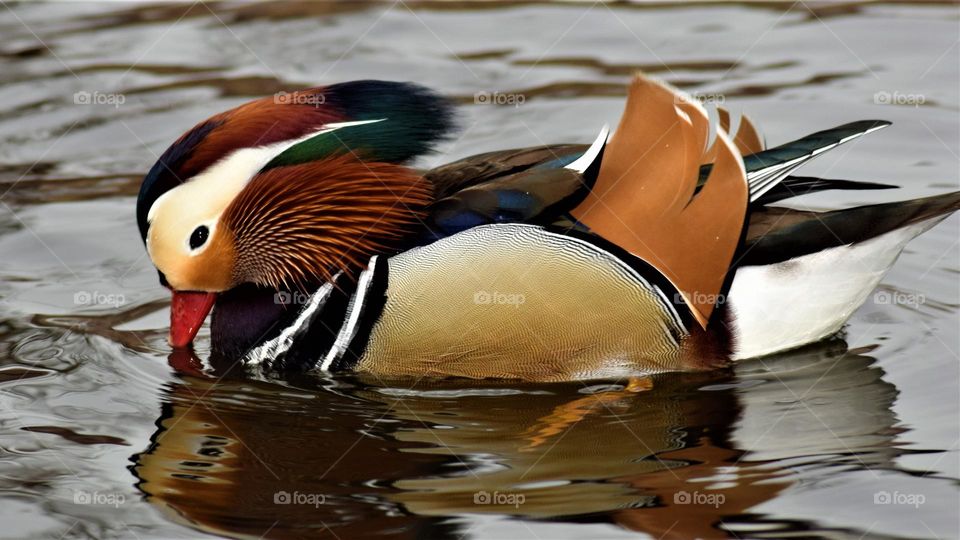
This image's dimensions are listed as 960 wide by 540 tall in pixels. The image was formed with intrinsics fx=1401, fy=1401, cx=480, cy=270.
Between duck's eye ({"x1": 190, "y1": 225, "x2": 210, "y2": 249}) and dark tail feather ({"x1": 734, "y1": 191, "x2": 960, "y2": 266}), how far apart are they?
2192 mm

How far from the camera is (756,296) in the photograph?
5805mm

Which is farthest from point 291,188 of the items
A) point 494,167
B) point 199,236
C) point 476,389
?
point 476,389

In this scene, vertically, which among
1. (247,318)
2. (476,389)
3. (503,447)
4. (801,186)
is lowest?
(503,447)

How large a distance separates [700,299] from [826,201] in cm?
250

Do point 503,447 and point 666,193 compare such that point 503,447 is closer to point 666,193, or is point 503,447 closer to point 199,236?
point 666,193

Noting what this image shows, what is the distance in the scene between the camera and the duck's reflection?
473 cm

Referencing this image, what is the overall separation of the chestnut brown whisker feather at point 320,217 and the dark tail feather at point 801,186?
1454 mm

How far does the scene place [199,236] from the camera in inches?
228

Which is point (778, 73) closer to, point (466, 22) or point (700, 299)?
point (466, 22)

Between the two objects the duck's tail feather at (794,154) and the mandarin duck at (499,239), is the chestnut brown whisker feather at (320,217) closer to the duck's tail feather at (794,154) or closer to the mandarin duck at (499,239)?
the mandarin duck at (499,239)

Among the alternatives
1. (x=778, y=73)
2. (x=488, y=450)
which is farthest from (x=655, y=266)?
(x=778, y=73)

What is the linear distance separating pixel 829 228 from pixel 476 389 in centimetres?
160

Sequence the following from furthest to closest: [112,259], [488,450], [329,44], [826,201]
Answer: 1. [329,44]
2. [826,201]
3. [112,259]
4. [488,450]

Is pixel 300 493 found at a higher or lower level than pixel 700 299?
lower
